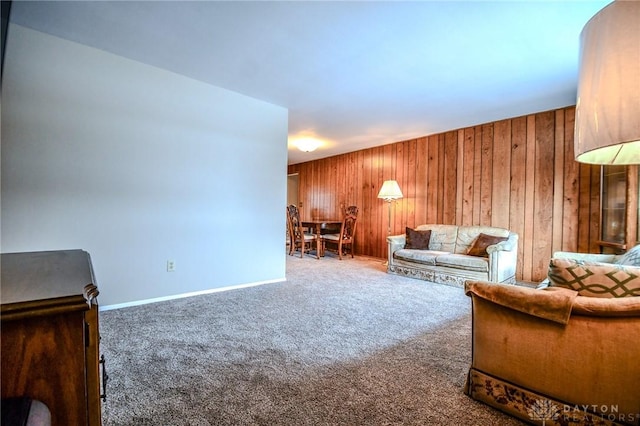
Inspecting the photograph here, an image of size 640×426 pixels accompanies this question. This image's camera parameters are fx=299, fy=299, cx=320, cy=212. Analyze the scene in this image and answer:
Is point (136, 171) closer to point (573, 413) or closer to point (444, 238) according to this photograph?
point (573, 413)

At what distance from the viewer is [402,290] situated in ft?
12.2

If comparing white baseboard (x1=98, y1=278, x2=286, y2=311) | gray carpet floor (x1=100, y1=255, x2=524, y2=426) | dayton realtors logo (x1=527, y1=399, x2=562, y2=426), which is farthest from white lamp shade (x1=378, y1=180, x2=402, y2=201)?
dayton realtors logo (x1=527, y1=399, x2=562, y2=426)

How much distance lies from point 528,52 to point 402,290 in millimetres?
2720

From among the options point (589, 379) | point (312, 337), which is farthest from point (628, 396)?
point (312, 337)

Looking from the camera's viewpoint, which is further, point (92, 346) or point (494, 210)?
point (494, 210)

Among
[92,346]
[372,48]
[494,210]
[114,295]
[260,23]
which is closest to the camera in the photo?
[92,346]

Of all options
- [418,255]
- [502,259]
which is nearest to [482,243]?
[502,259]

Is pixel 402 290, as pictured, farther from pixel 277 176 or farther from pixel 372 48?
pixel 372 48

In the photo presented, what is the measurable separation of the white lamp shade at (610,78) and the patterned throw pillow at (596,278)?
0.66 m

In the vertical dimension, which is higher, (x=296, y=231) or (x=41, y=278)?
(x=41, y=278)

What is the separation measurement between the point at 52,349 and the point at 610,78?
168 centimetres

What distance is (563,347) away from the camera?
1296mm

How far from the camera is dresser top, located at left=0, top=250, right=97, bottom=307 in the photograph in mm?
674

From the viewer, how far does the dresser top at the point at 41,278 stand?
67 centimetres
